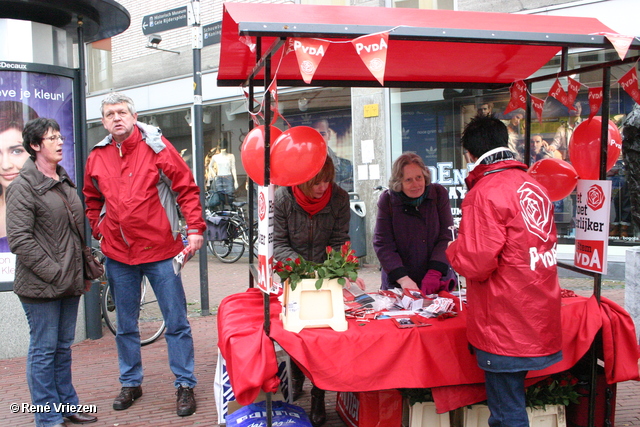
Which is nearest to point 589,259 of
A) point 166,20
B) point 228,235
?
point 166,20

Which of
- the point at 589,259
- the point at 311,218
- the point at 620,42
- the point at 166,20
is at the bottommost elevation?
the point at 589,259

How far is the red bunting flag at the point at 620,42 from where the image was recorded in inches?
115

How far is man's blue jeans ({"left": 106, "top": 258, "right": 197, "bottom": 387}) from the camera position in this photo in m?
4.07

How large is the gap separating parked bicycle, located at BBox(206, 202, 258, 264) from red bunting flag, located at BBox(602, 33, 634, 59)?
8.41m

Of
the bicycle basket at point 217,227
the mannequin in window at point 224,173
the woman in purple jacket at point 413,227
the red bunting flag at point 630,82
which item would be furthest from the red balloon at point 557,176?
the mannequin in window at point 224,173

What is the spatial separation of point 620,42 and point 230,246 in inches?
359

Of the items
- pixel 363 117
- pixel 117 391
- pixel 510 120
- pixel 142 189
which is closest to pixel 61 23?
pixel 142 189

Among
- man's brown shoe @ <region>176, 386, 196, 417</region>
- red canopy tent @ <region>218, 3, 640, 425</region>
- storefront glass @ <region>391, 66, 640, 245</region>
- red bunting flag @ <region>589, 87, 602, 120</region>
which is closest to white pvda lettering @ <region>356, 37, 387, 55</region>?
red canopy tent @ <region>218, 3, 640, 425</region>

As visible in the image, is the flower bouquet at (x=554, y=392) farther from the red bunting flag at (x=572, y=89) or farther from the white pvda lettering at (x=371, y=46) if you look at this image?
Result: the white pvda lettering at (x=371, y=46)

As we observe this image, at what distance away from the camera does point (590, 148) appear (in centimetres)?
364

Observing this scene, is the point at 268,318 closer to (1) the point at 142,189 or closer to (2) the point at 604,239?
(1) the point at 142,189

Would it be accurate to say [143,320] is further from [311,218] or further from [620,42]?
[620,42]

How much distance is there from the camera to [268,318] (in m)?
3.13

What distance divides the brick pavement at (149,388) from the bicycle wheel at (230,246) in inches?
169
